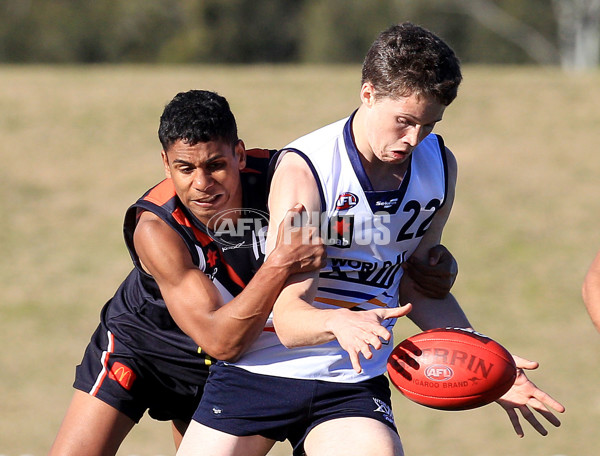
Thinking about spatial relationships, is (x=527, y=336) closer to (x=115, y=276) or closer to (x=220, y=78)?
(x=115, y=276)

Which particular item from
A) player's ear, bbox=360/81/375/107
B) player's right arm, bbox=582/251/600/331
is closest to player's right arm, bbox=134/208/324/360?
player's ear, bbox=360/81/375/107

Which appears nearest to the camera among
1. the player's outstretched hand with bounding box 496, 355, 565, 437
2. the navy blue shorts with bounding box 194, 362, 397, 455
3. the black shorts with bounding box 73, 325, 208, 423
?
the navy blue shorts with bounding box 194, 362, 397, 455

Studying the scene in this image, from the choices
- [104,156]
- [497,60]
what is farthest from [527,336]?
[497,60]

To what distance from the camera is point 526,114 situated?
17.3 metres

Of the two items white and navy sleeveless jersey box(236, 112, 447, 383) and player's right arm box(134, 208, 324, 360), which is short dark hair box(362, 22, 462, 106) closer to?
white and navy sleeveless jersey box(236, 112, 447, 383)

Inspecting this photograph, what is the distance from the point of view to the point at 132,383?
15.2ft

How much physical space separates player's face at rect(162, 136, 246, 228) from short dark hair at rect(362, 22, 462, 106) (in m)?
0.75

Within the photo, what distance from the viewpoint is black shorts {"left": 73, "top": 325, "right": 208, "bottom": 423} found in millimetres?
4613

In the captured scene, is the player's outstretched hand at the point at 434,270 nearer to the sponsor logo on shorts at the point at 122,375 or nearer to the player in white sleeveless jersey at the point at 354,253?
the player in white sleeveless jersey at the point at 354,253

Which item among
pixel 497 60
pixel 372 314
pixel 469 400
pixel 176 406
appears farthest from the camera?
pixel 497 60

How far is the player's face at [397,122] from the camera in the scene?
347 cm

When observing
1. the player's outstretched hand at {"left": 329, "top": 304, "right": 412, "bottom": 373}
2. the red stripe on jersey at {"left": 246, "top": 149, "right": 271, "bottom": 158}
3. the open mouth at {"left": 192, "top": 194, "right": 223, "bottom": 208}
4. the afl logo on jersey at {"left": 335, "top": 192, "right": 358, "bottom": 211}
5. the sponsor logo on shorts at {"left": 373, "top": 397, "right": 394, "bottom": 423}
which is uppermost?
the afl logo on jersey at {"left": 335, "top": 192, "right": 358, "bottom": 211}

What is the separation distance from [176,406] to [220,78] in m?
14.7

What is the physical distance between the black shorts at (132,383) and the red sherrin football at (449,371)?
1.28 m
